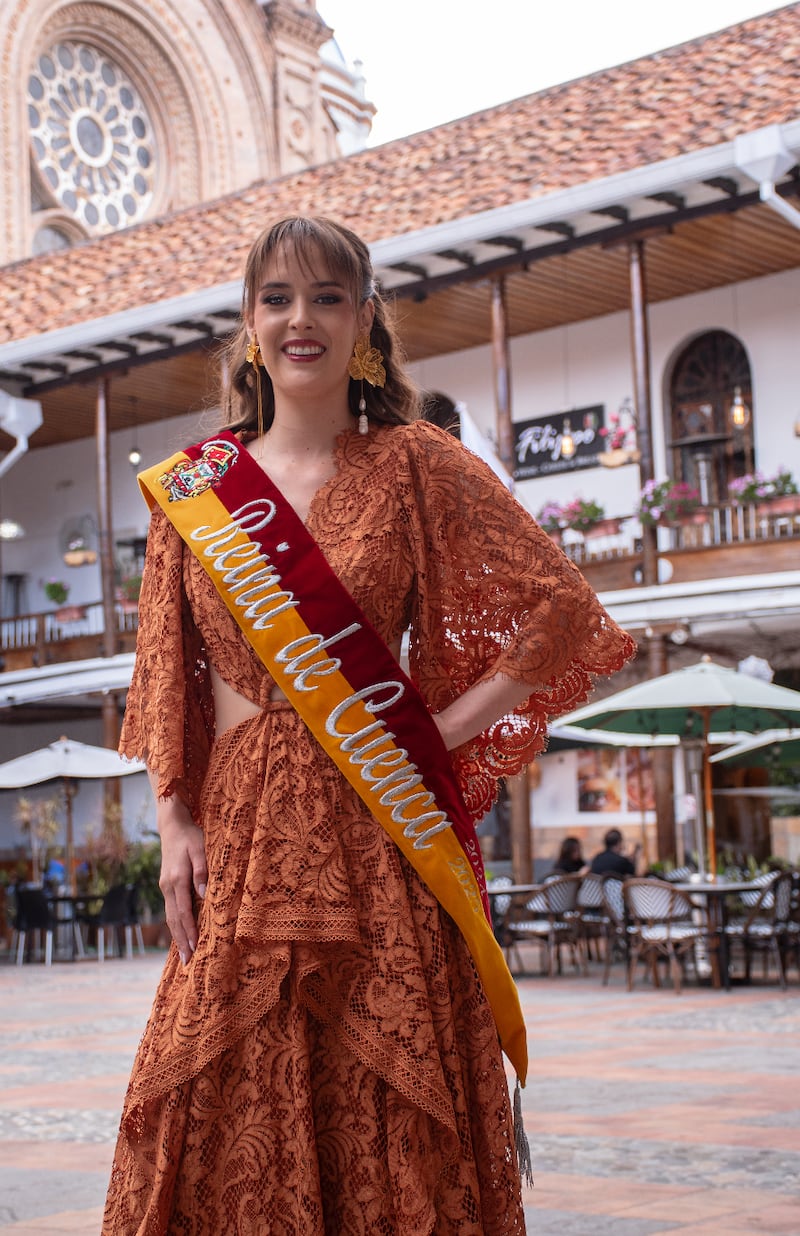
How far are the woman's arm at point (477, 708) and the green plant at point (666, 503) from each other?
14098 millimetres

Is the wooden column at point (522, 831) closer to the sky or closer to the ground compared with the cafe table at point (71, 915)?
closer to the sky

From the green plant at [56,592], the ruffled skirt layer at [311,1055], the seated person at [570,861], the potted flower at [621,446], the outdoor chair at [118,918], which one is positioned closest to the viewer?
the ruffled skirt layer at [311,1055]

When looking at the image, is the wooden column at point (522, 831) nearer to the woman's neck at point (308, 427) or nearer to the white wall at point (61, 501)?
the white wall at point (61, 501)

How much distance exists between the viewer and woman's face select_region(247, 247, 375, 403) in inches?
93.5

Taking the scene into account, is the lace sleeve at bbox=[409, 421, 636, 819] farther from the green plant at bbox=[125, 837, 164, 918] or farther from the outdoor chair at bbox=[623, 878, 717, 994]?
the green plant at bbox=[125, 837, 164, 918]

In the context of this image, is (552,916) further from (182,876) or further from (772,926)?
(182,876)

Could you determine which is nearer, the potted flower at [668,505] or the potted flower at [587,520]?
the potted flower at [668,505]

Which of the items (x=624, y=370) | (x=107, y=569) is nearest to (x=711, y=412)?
(x=624, y=370)

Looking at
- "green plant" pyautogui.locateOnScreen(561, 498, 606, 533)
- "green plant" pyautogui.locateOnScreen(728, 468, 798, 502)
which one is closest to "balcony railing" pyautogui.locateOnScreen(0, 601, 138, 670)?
"green plant" pyautogui.locateOnScreen(561, 498, 606, 533)

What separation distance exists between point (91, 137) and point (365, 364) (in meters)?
29.0

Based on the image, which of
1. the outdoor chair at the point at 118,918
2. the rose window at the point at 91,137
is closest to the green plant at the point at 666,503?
the outdoor chair at the point at 118,918

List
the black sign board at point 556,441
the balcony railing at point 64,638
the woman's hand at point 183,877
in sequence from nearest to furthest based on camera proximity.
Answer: the woman's hand at point 183,877 < the black sign board at point 556,441 < the balcony railing at point 64,638

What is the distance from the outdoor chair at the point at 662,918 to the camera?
1107 cm

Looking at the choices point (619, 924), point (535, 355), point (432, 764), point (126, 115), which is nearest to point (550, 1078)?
point (432, 764)
